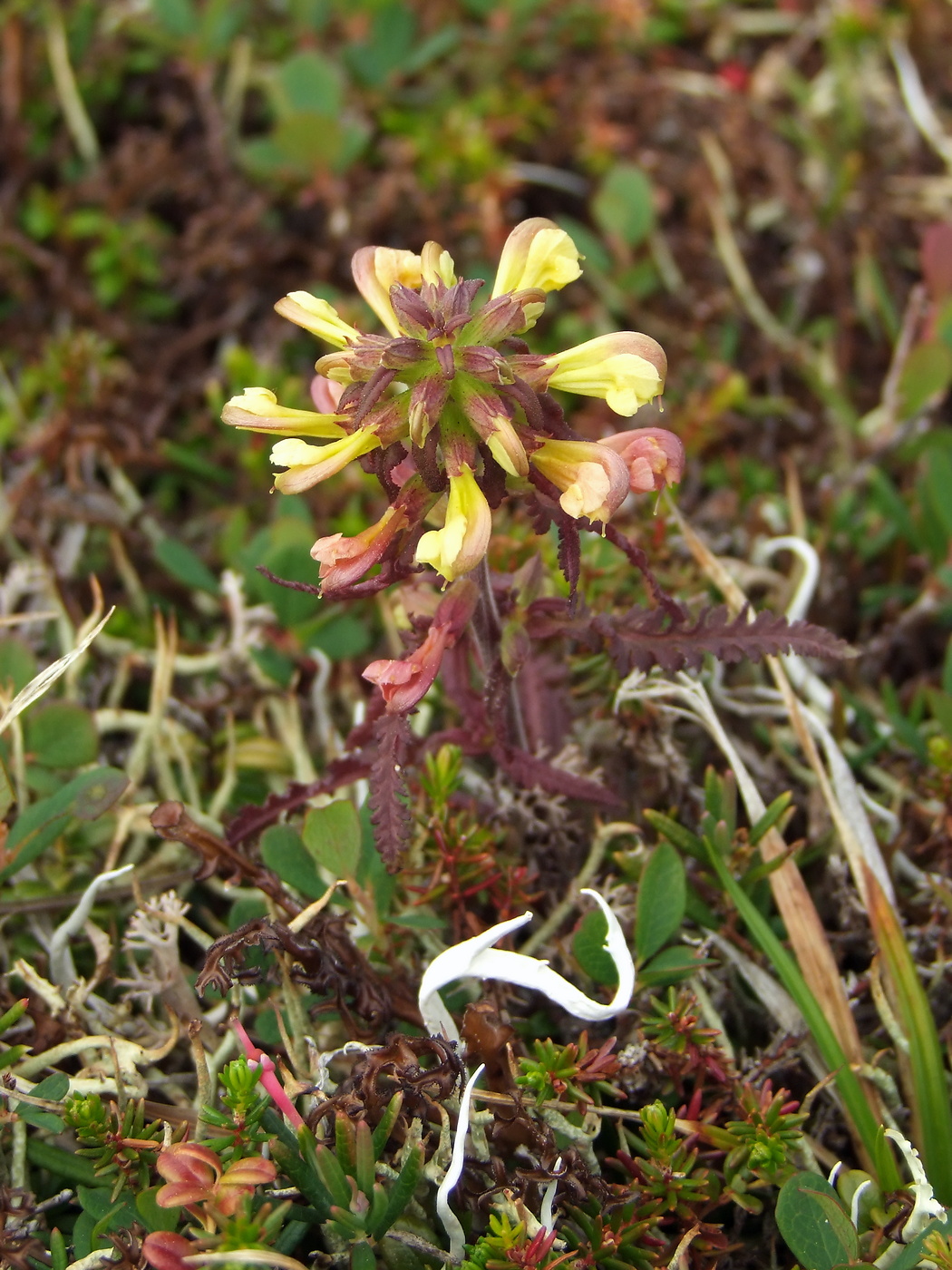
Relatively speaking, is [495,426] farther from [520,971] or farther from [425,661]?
[520,971]

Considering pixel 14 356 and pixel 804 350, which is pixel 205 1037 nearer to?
pixel 14 356

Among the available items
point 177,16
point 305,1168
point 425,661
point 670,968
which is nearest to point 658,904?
point 670,968

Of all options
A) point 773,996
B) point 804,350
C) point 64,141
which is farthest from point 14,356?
point 773,996

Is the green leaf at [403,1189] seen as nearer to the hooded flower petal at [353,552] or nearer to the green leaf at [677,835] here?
the green leaf at [677,835]

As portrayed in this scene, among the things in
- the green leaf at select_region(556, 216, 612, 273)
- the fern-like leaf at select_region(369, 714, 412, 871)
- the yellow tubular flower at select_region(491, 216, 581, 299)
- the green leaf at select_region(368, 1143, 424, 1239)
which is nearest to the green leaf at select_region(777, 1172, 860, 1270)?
the green leaf at select_region(368, 1143, 424, 1239)

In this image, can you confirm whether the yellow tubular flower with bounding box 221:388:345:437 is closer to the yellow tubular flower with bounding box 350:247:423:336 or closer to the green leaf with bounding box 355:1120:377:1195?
the yellow tubular flower with bounding box 350:247:423:336
